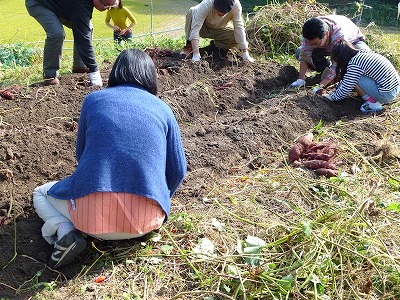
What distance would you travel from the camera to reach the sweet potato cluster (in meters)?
3.80

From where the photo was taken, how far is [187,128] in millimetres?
4613

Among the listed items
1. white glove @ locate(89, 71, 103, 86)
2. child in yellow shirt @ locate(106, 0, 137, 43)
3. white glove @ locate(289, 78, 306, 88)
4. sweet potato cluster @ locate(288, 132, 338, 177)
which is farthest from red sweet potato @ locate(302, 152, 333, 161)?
child in yellow shirt @ locate(106, 0, 137, 43)

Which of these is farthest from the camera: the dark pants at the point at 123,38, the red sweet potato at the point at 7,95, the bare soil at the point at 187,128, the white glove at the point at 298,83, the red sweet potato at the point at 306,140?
the dark pants at the point at 123,38

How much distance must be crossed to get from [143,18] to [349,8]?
6534 millimetres

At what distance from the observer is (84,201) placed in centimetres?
Result: 251

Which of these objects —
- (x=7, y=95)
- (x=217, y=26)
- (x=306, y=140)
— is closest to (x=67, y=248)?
(x=306, y=140)

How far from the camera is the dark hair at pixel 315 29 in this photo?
514 cm

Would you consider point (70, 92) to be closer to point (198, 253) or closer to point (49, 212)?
point (49, 212)

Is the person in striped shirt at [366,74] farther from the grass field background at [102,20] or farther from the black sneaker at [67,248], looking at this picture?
the grass field background at [102,20]

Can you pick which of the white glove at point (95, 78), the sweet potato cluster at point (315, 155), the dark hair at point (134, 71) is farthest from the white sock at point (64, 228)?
the white glove at point (95, 78)

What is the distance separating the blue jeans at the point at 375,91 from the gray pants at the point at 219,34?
232 centimetres

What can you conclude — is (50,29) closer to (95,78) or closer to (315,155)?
(95,78)

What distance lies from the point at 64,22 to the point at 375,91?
3634 millimetres

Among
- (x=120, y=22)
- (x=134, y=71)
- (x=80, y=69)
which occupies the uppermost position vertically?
(x=134, y=71)
